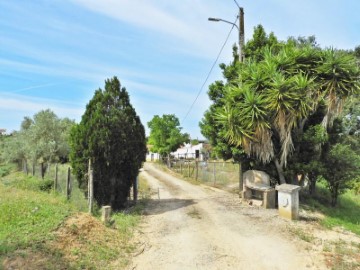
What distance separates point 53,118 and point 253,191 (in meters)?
18.4

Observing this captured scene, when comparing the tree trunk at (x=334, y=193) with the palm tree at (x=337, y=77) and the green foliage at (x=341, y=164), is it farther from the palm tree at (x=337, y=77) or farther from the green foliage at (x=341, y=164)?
the palm tree at (x=337, y=77)

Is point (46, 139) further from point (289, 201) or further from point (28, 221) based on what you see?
point (289, 201)

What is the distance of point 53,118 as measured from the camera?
83.5ft

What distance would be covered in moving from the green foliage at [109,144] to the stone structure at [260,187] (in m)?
4.48

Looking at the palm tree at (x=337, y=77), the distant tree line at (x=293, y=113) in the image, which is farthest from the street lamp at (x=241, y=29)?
the palm tree at (x=337, y=77)

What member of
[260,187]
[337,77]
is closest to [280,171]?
[260,187]

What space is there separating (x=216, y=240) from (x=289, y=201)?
3455 millimetres

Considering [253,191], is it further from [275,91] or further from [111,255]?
[111,255]

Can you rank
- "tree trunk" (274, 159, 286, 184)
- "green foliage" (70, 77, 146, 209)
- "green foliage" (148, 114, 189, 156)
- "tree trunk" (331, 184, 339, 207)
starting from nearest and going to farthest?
"green foliage" (70, 77, 146, 209) → "tree trunk" (274, 159, 286, 184) → "tree trunk" (331, 184, 339, 207) → "green foliage" (148, 114, 189, 156)

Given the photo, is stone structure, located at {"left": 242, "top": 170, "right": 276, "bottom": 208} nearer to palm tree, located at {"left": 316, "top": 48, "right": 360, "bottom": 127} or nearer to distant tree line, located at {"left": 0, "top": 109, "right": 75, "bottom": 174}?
palm tree, located at {"left": 316, "top": 48, "right": 360, "bottom": 127}

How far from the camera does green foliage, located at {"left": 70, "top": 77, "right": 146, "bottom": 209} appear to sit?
412 inches

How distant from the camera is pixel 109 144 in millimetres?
10500

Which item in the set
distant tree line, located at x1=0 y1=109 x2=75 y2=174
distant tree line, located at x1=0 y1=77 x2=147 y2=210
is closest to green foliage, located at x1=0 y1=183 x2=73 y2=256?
distant tree line, located at x1=0 y1=77 x2=147 y2=210

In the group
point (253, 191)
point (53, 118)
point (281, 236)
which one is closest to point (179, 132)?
point (53, 118)
